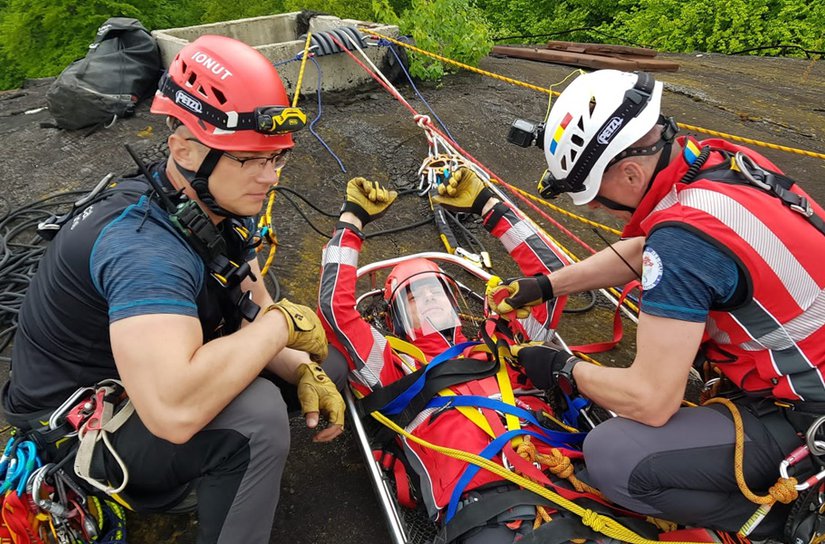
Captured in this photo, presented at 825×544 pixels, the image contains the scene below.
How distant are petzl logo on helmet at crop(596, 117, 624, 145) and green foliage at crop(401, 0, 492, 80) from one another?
17.3 feet

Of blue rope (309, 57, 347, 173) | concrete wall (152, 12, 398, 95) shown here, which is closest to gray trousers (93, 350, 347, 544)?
blue rope (309, 57, 347, 173)

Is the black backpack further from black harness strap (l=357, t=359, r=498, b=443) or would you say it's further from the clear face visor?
black harness strap (l=357, t=359, r=498, b=443)

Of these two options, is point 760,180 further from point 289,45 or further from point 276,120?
point 289,45

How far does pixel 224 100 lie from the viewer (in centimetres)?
198

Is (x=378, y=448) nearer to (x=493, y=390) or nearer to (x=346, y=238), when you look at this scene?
(x=493, y=390)

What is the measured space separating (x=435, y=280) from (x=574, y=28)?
19741 millimetres

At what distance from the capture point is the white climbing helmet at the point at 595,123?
2.12 m

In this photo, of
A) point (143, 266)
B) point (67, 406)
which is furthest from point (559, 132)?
point (67, 406)

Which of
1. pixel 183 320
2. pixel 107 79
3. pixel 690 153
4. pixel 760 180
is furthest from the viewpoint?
pixel 107 79

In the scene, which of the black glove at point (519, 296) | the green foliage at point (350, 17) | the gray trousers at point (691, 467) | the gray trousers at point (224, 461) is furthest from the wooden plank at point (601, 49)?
the gray trousers at point (224, 461)

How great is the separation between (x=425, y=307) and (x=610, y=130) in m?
1.30

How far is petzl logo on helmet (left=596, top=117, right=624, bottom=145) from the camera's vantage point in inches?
83.1

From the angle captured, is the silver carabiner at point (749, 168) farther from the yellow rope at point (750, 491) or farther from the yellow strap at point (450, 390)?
the yellow strap at point (450, 390)

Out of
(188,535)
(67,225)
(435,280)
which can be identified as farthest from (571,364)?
(67,225)
